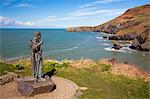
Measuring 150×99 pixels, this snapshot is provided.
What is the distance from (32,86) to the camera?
550 inches

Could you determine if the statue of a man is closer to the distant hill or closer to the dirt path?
the dirt path

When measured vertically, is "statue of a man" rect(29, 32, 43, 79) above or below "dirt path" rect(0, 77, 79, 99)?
above

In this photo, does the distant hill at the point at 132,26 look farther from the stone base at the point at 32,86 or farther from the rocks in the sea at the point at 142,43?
the stone base at the point at 32,86

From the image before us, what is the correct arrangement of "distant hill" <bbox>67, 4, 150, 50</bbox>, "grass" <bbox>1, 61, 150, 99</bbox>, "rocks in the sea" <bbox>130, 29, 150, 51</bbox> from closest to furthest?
"grass" <bbox>1, 61, 150, 99</bbox> → "rocks in the sea" <bbox>130, 29, 150, 51</bbox> → "distant hill" <bbox>67, 4, 150, 50</bbox>

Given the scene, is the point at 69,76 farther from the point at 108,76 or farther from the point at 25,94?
the point at 25,94

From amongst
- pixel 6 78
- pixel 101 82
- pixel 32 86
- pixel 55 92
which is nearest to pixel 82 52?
pixel 101 82

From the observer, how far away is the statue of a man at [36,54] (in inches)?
580

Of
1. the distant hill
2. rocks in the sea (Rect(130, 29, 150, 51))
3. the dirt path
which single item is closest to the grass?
the dirt path

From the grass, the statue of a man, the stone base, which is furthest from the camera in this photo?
the grass

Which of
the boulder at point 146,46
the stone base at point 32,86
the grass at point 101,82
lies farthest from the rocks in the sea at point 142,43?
the stone base at point 32,86

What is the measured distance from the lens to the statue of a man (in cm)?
1473

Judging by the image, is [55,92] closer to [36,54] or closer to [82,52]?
[36,54]

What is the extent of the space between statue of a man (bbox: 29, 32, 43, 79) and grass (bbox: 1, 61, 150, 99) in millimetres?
2707

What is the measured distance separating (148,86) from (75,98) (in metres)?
6.41
